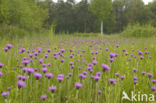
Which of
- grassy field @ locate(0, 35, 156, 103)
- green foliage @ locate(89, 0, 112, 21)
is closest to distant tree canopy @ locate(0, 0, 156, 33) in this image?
green foliage @ locate(89, 0, 112, 21)

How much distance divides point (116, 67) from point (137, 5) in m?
41.9

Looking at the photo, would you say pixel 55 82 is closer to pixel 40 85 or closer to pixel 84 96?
pixel 40 85

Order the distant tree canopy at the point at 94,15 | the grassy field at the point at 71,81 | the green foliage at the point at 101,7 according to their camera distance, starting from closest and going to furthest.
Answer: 1. the grassy field at the point at 71,81
2. the green foliage at the point at 101,7
3. the distant tree canopy at the point at 94,15

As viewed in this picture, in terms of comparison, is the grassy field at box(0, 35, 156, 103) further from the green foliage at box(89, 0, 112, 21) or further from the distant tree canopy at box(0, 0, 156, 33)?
the distant tree canopy at box(0, 0, 156, 33)

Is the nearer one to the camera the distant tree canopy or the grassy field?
the grassy field

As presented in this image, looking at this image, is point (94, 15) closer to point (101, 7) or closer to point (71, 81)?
point (101, 7)

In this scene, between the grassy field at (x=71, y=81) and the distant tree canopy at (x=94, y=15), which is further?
the distant tree canopy at (x=94, y=15)

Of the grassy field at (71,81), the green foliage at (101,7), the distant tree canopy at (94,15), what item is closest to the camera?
the grassy field at (71,81)

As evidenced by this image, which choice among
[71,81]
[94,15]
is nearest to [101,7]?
[94,15]

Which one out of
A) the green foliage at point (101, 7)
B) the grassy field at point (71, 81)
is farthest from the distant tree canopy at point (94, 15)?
the grassy field at point (71, 81)

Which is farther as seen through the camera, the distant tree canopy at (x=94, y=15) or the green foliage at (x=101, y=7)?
the distant tree canopy at (x=94, y=15)

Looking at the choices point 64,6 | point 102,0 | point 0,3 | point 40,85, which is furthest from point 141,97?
point 64,6

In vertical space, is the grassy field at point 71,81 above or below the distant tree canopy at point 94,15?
below

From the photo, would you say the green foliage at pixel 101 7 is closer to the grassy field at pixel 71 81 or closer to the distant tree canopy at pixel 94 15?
the distant tree canopy at pixel 94 15
